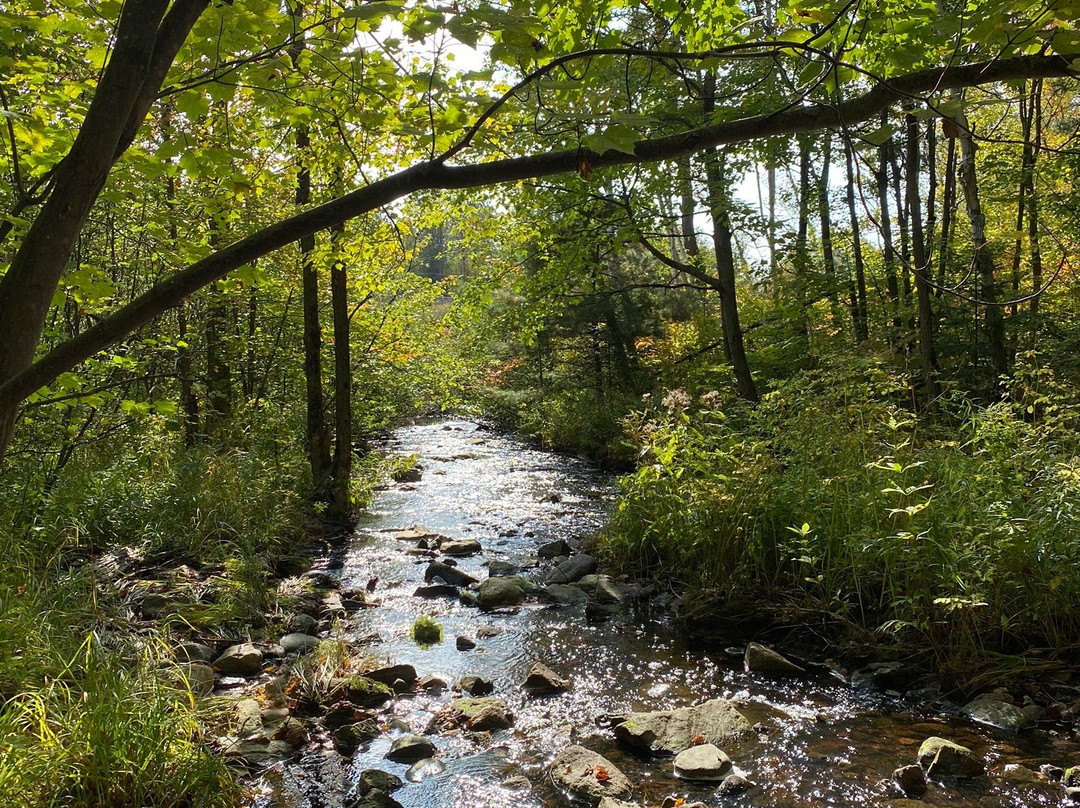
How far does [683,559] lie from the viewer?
6.46m

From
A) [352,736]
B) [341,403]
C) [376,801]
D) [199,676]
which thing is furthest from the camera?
[341,403]

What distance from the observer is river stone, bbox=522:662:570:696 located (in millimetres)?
4911

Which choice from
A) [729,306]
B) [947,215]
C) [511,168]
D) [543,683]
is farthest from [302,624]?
[947,215]

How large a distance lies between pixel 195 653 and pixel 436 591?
2.57m

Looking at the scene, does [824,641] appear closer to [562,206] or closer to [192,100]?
[192,100]

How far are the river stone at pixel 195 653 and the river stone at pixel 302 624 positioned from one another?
815mm

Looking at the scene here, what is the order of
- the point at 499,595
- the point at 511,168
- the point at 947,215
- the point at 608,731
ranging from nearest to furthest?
the point at 511,168 → the point at 608,731 → the point at 499,595 → the point at 947,215

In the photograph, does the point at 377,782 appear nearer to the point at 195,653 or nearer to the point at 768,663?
the point at 195,653

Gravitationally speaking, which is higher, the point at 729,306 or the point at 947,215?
the point at 947,215

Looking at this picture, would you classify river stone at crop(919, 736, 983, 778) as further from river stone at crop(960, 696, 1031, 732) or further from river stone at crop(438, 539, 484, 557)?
river stone at crop(438, 539, 484, 557)

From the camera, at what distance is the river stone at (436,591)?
7.01m

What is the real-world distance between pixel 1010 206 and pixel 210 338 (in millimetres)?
→ 15912

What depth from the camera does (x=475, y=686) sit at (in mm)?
4934

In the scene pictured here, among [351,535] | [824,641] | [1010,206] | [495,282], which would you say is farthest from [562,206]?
[1010,206]
